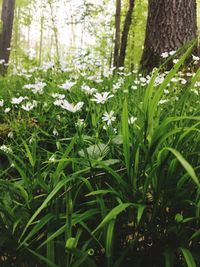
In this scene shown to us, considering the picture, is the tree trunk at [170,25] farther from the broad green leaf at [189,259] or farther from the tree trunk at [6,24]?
the tree trunk at [6,24]

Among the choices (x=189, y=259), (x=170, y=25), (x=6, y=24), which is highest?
(x=6, y=24)

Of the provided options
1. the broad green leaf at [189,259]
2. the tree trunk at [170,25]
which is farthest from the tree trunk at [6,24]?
the broad green leaf at [189,259]

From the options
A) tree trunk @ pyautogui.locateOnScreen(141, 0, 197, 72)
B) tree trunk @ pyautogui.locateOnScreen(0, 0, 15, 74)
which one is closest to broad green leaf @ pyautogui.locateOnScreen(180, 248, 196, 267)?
tree trunk @ pyautogui.locateOnScreen(141, 0, 197, 72)

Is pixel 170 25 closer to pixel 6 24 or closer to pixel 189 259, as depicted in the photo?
pixel 189 259

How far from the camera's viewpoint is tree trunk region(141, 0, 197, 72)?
339 cm

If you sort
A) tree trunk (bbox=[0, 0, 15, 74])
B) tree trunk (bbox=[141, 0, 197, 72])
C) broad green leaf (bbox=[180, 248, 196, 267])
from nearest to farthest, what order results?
broad green leaf (bbox=[180, 248, 196, 267]), tree trunk (bbox=[141, 0, 197, 72]), tree trunk (bbox=[0, 0, 15, 74])

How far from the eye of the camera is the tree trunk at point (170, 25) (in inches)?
134

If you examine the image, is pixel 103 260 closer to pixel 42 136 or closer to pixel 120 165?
pixel 120 165

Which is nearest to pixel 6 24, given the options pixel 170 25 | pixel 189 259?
pixel 170 25

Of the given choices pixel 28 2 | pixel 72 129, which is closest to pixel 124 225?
pixel 72 129

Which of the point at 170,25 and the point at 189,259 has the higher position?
the point at 170,25

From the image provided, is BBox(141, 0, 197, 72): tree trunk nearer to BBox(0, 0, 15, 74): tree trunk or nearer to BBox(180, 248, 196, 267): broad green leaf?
BBox(180, 248, 196, 267): broad green leaf

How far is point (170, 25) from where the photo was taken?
3.41 meters

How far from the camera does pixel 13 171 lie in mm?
1606
